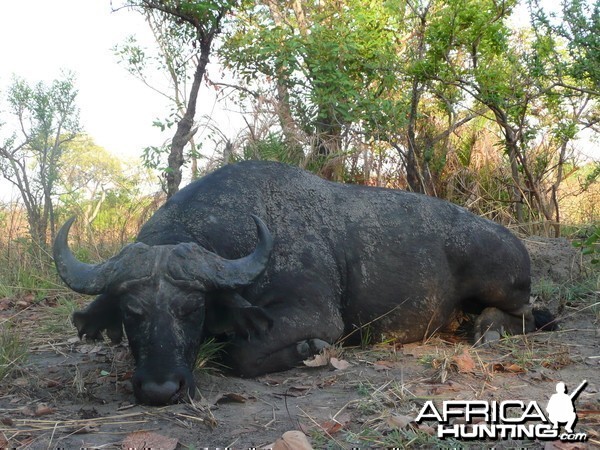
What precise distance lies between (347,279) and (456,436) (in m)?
2.47

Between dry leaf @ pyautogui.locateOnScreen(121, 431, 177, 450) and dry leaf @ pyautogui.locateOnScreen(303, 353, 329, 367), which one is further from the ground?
dry leaf @ pyautogui.locateOnScreen(303, 353, 329, 367)

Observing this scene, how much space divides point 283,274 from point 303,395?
116 cm

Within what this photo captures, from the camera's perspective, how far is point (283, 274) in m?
4.84

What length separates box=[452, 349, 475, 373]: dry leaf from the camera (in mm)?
4062

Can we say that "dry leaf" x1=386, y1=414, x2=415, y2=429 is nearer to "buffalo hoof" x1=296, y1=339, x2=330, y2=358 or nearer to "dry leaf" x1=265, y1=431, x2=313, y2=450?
"dry leaf" x1=265, y1=431, x2=313, y2=450

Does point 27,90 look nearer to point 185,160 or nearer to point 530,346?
point 185,160

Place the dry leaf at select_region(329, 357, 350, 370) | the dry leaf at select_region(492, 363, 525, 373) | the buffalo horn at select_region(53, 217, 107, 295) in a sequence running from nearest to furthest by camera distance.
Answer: the buffalo horn at select_region(53, 217, 107, 295), the dry leaf at select_region(492, 363, 525, 373), the dry leaf at select_region(329, 357, 350, 370)

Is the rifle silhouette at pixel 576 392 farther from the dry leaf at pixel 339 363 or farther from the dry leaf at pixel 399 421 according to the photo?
the dry leaf at pixel 339 363

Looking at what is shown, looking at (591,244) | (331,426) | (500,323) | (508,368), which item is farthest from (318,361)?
(591,244)

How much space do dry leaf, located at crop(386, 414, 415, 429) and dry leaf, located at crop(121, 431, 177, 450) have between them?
0.98m

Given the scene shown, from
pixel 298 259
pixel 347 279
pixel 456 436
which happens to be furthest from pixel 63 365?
pixel 456 436

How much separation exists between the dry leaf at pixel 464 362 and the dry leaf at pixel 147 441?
184cm

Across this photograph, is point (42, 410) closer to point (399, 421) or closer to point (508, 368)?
point (399, 421)

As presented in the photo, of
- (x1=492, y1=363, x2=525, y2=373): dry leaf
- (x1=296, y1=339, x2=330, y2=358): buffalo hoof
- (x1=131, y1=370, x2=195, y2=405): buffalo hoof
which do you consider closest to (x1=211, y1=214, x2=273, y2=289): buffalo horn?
(x1=131, y1=370, x2=195, y2=405): buffalo hoof
